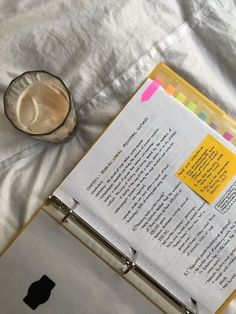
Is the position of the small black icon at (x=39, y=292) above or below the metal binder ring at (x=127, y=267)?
below

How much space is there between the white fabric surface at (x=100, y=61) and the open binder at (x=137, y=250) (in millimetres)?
17

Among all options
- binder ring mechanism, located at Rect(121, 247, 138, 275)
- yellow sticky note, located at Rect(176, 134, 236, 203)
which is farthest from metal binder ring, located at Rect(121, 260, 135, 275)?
yellow sticky note, located at Rect(176, 134, 236, 203)

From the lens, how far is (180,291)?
669mm

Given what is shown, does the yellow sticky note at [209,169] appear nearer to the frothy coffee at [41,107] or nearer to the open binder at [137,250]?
the open binder at [137,250]

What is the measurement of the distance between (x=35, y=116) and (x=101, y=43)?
129 mm

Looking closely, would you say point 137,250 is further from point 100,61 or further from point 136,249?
point 100,61

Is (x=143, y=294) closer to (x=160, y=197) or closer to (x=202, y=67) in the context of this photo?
(x=160, y=197)

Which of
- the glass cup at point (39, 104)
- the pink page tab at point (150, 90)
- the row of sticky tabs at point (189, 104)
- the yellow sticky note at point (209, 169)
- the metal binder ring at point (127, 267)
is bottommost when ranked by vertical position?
the metal binder ring at point (127, 267)

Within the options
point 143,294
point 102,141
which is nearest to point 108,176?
point 102,141

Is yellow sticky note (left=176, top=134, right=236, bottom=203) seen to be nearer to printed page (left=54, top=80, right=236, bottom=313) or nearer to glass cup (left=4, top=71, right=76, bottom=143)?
printed page (left=54, top=80, right=236, bottom=313)

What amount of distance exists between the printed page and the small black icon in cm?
9

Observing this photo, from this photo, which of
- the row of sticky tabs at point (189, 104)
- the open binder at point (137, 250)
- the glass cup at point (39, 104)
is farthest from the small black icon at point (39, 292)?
the row of sticky tabs at point (189, 104)

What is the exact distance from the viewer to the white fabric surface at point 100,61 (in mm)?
702

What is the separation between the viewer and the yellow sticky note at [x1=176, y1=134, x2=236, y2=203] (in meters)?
0.67
